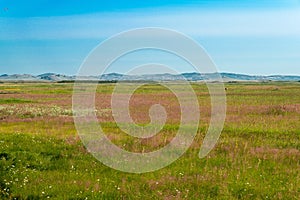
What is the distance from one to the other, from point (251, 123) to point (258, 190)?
13557 millimetres

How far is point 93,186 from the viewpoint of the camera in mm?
11414

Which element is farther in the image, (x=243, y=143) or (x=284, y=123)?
(x=284, y=123)

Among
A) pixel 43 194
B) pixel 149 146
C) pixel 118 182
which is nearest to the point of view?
pixel 43 194

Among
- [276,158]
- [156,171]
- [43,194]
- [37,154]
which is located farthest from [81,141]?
[276,158]

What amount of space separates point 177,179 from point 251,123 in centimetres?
1329

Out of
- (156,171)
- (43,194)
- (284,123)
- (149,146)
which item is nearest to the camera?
(43,194)

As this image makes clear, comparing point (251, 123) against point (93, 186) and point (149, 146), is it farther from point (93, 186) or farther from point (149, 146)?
point (93, 186)

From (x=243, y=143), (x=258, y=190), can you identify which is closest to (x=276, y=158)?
(x=243, y=143)

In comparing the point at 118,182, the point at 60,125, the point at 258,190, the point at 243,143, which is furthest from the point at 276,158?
the point at 60,125

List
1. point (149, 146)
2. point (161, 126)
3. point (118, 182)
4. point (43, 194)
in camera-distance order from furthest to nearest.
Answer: point (161, 126), point (149, 146), point (118, 182), point (43, 194)

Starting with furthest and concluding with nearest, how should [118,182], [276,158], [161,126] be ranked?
[161,126] < [276,158] < [118,182]

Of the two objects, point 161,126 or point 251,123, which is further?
point 251,123

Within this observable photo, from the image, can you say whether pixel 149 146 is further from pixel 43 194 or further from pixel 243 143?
pixel 43 194

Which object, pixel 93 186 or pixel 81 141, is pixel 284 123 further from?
pixel 93 186
